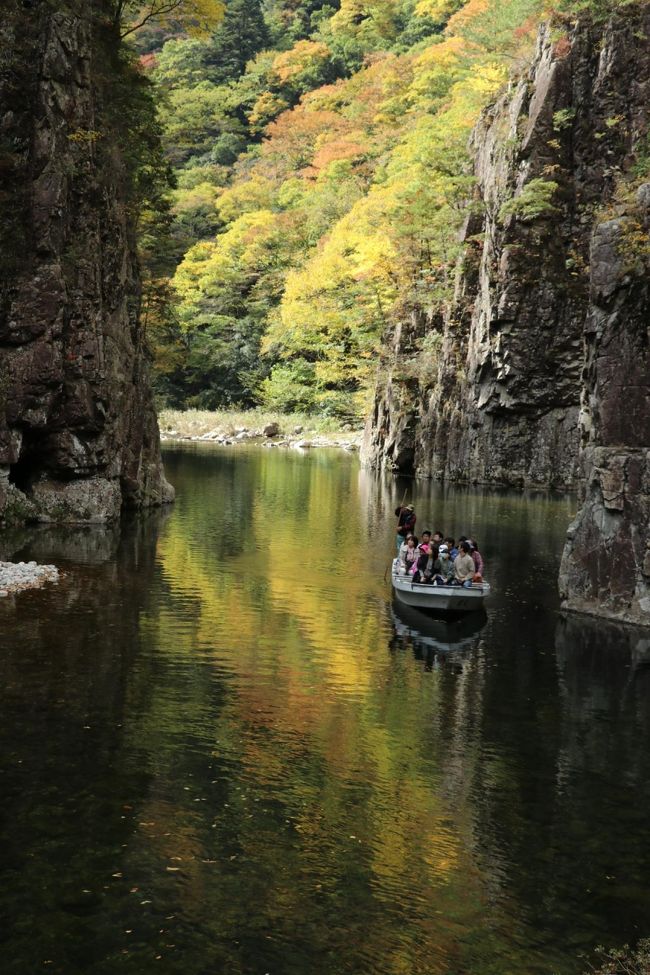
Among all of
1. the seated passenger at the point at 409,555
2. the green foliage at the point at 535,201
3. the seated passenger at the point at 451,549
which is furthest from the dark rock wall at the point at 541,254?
the seated passenger at the point at 409,555

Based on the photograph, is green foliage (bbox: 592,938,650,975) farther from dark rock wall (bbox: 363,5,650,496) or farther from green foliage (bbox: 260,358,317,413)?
green foliage (bbox: 260,358,317,413)

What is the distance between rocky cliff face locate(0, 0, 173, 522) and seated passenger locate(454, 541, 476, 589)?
14071 millimetres

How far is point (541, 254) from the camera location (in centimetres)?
5141

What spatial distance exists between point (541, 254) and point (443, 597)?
107 ft

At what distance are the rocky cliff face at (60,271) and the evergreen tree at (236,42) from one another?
107m

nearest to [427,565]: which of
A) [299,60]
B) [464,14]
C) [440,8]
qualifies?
[464,14]

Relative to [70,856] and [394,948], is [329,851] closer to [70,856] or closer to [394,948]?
[394,948]

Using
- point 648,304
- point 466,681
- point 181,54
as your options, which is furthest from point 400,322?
point 181,54

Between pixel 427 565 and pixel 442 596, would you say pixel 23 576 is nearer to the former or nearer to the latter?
pixel 427 565

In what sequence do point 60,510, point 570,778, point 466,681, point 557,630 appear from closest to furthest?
point 570,778, point 466,681, point 557,630, point 60,510

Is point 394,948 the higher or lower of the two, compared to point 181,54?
lower

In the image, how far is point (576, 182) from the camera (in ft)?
165

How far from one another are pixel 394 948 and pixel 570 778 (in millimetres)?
5248

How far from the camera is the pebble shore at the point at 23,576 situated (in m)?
23.1
